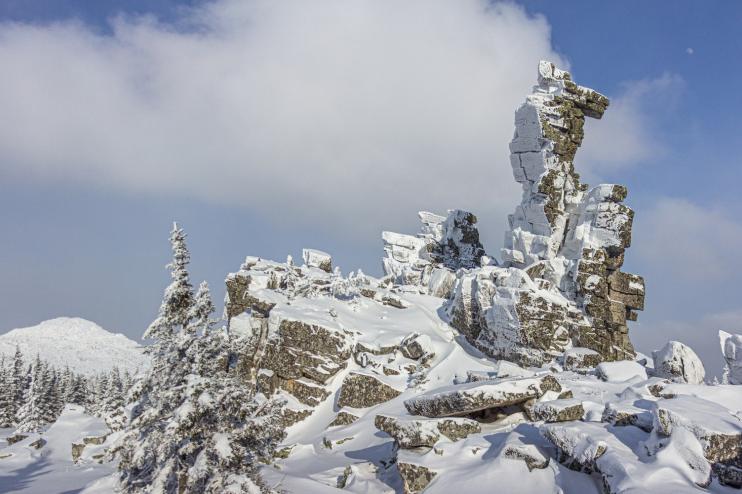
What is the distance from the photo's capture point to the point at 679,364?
28.8 meters

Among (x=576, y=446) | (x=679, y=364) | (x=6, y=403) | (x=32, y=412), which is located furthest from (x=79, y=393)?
(x=576, y=446)

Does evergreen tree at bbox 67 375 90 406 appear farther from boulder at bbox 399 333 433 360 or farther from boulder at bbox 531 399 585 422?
boulder at bbox 531 399 585 422

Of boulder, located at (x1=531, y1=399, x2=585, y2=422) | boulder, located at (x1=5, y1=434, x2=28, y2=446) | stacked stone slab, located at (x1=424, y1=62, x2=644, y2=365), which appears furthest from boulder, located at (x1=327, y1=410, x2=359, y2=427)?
boulder, located at (x1=5, y1=434, x2=28, y2=446)

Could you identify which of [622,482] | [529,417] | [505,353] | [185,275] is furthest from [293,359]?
[622,482]

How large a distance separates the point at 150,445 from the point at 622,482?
39.7 ft

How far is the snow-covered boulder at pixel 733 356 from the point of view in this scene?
25.9 m

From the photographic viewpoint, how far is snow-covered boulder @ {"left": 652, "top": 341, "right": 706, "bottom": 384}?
Answer: 93.5ft

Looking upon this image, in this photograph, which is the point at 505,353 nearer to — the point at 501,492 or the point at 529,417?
the point at 529,417

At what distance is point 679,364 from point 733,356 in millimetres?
3092

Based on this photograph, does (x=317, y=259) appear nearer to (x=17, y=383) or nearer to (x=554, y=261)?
(x=554, y=261)

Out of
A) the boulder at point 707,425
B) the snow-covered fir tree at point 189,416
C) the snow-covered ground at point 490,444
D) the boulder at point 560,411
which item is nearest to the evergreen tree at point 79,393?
the snow-covered ground at point 490,444

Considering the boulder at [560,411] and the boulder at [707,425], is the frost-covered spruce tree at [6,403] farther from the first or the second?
the boulder at [707,425]

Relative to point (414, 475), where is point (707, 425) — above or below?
above

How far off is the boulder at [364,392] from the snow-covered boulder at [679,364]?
16.8 m
